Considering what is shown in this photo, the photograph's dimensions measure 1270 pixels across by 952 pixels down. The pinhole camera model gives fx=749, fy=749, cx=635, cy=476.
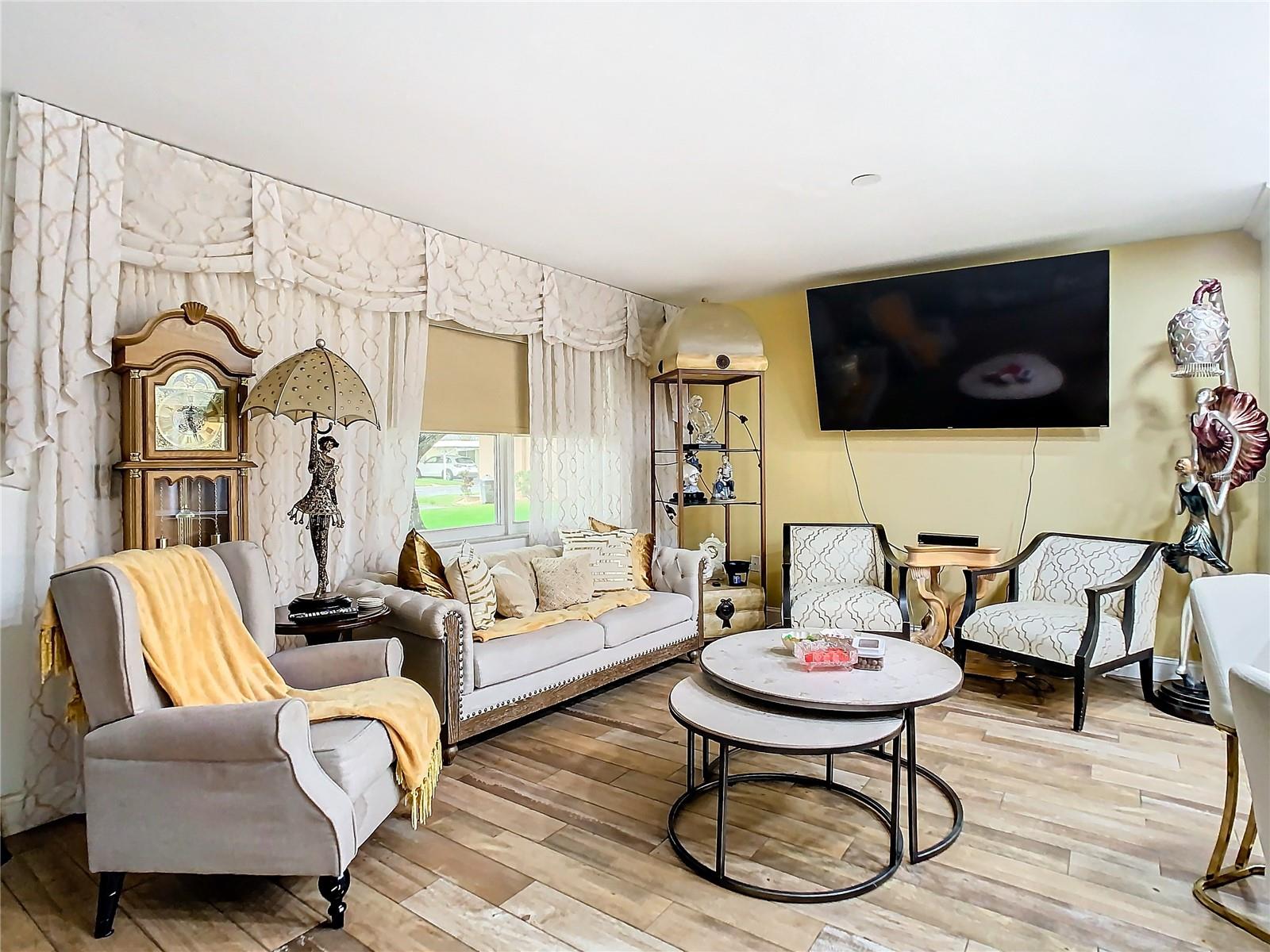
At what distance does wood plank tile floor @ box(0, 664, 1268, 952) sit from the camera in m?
1.97

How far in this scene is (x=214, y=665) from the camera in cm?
230

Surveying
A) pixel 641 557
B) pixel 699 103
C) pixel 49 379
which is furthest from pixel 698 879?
pixel 49 379

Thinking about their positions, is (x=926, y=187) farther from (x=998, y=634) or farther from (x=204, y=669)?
(x=204, y=669)

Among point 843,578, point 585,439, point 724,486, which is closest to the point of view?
point 843,578

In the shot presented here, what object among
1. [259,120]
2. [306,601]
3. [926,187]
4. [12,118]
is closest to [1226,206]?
[926,187]

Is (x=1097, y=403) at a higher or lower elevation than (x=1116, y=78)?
lower

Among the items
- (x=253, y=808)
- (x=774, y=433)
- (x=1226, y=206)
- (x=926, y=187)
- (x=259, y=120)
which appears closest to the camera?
(x=253, y=808)

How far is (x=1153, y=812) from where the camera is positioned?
2609mm

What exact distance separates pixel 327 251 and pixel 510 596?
179 centimetres

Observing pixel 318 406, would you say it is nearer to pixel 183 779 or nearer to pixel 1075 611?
pixel 183 779

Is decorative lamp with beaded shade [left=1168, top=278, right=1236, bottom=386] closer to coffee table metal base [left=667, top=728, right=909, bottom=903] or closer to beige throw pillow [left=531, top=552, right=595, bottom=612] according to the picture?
coffee table metal base [left=667, top=728, right=909, bottom=903]

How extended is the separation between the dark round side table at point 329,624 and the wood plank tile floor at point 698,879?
0.71 m

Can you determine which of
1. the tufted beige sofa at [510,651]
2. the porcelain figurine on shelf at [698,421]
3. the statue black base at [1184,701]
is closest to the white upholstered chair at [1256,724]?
the statue black base at [1184,701]

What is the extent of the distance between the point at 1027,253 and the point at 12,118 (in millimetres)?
4761
